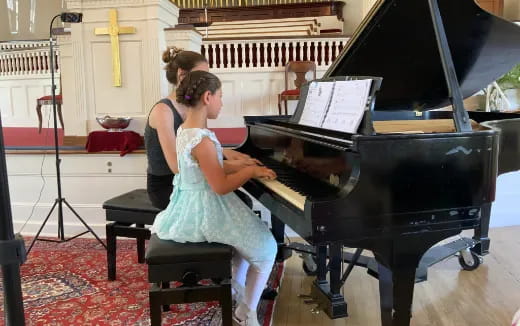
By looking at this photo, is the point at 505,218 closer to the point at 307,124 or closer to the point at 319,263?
the point at 319,263

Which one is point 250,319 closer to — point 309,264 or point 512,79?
point 309,264

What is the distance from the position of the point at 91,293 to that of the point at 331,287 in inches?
56.7

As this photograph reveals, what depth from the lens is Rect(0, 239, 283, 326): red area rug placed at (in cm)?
244

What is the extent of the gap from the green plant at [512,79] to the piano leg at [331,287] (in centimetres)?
445

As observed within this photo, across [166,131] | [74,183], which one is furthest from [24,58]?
[166,131]

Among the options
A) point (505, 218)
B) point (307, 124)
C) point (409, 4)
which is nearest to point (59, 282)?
point (307, 124)

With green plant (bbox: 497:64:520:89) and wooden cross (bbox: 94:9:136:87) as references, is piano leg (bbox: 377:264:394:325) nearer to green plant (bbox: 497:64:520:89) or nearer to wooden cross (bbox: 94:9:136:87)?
wooden cross (bbox: 94:9:136:87)

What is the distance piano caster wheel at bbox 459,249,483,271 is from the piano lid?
3.24 feet

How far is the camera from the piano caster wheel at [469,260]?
120 inches

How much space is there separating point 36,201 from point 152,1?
6.51 ft

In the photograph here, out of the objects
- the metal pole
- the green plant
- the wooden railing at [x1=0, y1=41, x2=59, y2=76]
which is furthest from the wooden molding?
the metal pole

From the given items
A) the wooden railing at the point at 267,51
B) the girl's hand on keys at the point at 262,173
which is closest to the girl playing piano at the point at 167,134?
the girl's hand on keys at the point at 262,173

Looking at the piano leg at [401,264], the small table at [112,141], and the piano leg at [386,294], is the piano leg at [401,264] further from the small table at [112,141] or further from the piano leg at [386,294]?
the small table at [112,141]

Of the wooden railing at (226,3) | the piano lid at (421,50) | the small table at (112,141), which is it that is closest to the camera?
the piano lid at (421,50)
